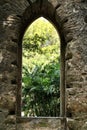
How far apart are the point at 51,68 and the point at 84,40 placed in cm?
533

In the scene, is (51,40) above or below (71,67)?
above

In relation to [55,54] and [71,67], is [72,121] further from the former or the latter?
[55,54]

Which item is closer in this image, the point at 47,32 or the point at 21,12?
the point at 21,12

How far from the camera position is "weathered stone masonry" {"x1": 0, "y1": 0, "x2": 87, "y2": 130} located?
4.53 m

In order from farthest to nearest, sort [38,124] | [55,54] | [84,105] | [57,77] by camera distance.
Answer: [55,54] < [57,77] < [38,124] < [84,105]

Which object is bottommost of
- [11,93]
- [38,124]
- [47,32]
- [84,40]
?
[38,124]

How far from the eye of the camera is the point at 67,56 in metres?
4.73

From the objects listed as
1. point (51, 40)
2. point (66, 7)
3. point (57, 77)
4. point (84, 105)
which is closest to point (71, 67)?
point (84, 105)

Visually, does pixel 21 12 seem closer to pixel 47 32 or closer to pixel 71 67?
pixel 71 67

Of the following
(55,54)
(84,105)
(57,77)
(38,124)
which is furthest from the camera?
(55,54)

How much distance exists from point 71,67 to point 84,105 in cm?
60

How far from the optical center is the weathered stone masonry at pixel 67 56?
4531mm

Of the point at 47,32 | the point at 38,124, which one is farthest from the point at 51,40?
the point at 38,124

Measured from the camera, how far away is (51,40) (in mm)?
14172
